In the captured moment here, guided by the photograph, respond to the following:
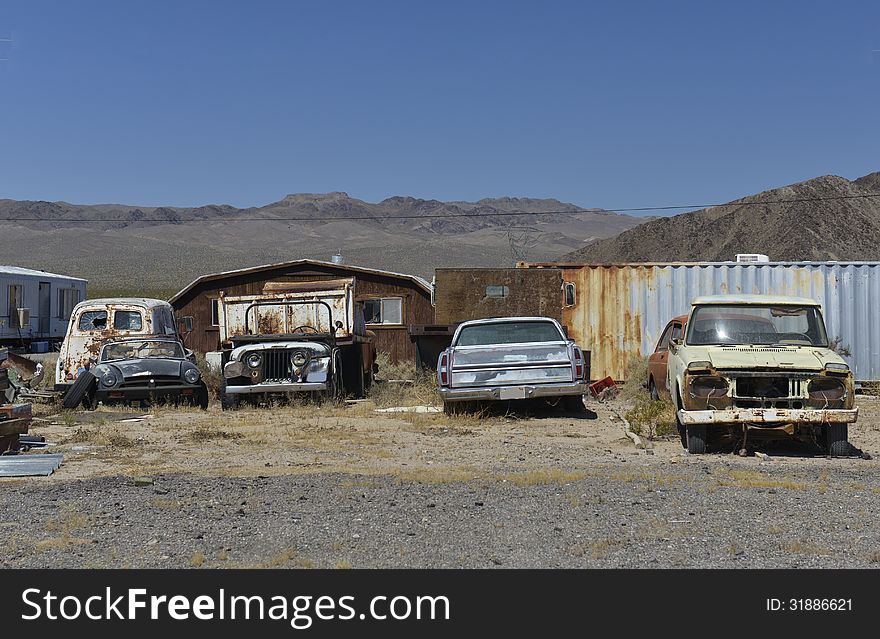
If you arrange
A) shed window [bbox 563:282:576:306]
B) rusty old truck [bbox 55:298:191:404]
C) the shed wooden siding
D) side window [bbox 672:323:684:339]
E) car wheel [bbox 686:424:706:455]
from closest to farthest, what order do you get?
car wheel [bbox 686:424:706:455], side window [bbox 672:323:684:339], rusty old truck [bbox 55:298:191:404], shed window [bbox 563:282:576:306], the shed wooden siding

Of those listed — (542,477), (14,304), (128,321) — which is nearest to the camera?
(542,477)

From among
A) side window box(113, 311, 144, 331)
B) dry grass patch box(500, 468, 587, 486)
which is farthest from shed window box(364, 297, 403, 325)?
dry grass patch box(500, 468, 587, 486)

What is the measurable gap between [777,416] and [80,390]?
34.6 ft

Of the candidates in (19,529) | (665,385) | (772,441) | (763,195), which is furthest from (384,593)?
(763,195)

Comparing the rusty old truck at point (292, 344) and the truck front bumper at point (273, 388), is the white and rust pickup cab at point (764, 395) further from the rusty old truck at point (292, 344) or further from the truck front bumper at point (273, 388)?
the rusty old truck at point (292, 344)

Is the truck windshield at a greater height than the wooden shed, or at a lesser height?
lesser

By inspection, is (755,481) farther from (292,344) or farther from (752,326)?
(292,344)

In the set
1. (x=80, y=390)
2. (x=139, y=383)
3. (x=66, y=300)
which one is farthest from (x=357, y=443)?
(x=66, y=300)

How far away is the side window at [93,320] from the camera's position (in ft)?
60.6

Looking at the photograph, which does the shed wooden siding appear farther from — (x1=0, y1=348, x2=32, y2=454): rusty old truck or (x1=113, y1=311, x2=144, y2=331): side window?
(x1=0, y1=348, x2=32, y2=454): rusty old truck

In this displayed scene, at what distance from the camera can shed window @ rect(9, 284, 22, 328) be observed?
101ft

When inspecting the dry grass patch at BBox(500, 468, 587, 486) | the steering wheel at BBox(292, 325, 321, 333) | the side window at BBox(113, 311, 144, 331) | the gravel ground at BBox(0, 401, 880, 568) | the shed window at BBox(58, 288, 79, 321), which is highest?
the shed window at BBox(58, 288, 79, 321)

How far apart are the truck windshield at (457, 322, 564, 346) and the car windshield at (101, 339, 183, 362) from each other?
5592 mm

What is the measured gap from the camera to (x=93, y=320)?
18562 millimetres
